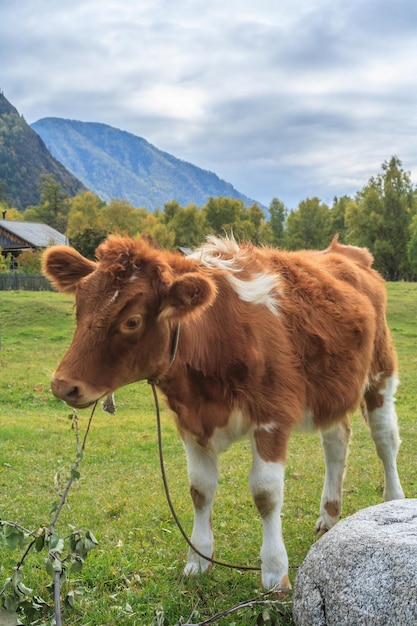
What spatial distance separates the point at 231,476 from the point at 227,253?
451 centimetres

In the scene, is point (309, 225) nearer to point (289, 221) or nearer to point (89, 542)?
point (289, 221)

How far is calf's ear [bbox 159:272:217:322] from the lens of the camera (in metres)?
4.02

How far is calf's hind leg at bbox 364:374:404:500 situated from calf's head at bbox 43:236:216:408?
300 cm

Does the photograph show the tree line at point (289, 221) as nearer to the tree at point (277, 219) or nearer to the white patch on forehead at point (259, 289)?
the tree at point (277, 219)

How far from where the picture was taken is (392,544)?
356cm

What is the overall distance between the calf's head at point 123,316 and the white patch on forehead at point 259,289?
2.20 feet

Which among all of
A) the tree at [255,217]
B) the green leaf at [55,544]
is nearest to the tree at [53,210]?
the tree at [255,217]

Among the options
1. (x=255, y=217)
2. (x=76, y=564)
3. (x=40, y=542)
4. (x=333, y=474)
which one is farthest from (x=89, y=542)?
(x=255, y=217)

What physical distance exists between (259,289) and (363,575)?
2230mm

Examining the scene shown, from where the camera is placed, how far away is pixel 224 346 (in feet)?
15.3

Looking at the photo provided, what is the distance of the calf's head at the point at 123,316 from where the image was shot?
3.97 meters

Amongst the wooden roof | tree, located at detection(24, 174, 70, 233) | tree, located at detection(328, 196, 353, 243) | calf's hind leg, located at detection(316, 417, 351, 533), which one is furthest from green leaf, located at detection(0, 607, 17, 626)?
tree, located at detection(24, 174, 70, 233)

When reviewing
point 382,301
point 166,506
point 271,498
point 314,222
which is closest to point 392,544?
point 271,498

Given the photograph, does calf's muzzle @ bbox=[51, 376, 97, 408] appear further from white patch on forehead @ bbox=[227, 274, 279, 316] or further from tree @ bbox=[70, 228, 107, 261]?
tree @ bbox=[70, 228, 107, 261]
